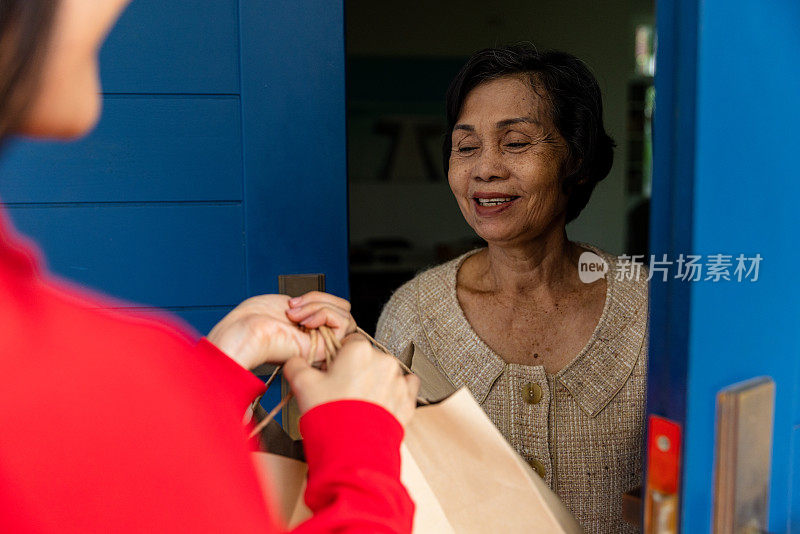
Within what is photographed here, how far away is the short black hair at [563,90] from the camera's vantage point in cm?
142

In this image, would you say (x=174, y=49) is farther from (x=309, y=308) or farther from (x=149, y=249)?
(x=309, y=308)

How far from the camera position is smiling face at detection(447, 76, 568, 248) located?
4.60 ft

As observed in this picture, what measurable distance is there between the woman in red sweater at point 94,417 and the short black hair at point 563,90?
1094 millimetres

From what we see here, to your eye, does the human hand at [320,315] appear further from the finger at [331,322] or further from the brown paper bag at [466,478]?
the brown paper bag at [466,478]

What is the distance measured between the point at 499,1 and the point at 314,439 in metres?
4.83

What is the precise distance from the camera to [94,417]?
1.34ft

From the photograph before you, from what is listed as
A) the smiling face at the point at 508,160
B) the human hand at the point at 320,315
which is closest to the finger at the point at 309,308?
the human hand at the point at 320,315

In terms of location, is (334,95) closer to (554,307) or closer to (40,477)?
(554,307)

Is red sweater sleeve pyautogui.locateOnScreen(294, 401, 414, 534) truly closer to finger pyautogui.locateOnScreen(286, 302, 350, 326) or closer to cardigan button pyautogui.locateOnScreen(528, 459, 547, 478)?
finger pyautogui.locateOnScreen(286, 302, 350, 326)

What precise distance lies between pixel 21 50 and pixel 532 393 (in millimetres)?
1174

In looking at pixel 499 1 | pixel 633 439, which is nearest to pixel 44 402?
pixel 633 439

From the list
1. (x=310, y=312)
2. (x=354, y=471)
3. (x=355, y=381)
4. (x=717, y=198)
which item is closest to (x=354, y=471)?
(x=354, y=471)

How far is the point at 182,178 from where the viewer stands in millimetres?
1321

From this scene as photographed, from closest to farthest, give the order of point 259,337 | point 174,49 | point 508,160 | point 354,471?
point 354,471
point 259,337
point 174,49
point 508,160
